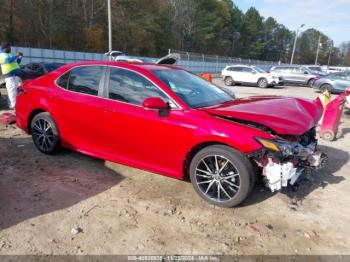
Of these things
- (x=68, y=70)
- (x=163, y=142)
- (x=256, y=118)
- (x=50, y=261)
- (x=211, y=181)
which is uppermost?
(x=68, y=70)

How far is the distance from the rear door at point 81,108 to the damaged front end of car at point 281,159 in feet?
7.39

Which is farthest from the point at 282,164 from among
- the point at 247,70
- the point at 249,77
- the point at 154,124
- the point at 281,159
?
the point at 247,70

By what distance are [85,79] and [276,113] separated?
2.80 metres

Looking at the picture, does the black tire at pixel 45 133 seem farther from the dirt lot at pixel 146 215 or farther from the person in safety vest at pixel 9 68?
the person in safety vest at pixel 9 68

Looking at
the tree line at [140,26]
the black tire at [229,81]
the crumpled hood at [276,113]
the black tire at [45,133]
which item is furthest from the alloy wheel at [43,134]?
the tree line at [140,26]

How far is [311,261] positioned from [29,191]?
336cm

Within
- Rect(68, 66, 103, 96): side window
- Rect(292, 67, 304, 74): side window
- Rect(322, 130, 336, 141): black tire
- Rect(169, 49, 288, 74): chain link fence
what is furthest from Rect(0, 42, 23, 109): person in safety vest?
Rect(169, 49, 288, 74): chain link fence

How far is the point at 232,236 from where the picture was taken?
3494 mm

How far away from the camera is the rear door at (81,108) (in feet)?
15.8

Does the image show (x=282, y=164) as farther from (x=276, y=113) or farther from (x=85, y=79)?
(x=85, y=79)

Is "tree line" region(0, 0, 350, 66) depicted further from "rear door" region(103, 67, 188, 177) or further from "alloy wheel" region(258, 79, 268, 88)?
"rear door" region(103, 67, 188, 177)

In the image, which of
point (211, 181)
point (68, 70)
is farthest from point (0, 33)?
point (211, 181)

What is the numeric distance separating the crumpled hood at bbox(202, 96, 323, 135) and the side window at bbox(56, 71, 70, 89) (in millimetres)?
2353

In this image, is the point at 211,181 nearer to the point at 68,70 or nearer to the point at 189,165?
the point at 189,165
